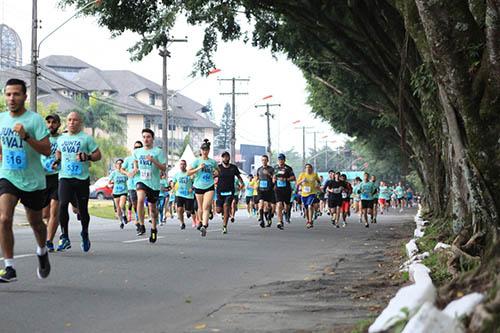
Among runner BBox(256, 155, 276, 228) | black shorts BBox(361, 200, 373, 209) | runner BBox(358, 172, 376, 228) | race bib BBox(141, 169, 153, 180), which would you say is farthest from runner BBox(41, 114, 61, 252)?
black shorts BBox(361, 200, 373, 209)

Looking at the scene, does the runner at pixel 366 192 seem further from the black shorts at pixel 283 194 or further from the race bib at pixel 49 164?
the race bib at pixel 49 164

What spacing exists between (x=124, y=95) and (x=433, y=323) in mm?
102363

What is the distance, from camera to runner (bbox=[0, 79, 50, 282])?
25.2 feet

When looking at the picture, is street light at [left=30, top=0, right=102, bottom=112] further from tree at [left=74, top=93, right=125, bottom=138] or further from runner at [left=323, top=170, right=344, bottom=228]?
tree at [left=74, top=93, right=125, bottom=138]

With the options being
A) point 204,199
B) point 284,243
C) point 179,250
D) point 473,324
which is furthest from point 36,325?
point 204,199

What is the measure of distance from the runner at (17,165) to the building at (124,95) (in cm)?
8278

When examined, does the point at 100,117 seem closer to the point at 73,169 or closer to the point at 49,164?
the point at 49,164

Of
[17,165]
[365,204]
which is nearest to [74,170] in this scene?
[17,165]

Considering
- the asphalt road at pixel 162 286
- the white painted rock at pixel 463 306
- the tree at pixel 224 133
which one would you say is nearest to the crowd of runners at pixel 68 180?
the asphalt road at pixel 162 286

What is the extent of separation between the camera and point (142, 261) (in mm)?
11039

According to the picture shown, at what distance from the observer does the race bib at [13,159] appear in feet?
25.9

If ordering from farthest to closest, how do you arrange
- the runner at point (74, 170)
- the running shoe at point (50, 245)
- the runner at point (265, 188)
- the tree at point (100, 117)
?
the tree at point (100, 117), the runner at point (265, 188), the running shoe at point (50, 245), the runner at point (74, 170)

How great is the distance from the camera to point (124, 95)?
343 feet

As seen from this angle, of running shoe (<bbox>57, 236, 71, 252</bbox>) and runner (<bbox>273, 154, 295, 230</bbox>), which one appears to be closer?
running shoe (<bbox>57, 236, 71, 252</bbox>)
